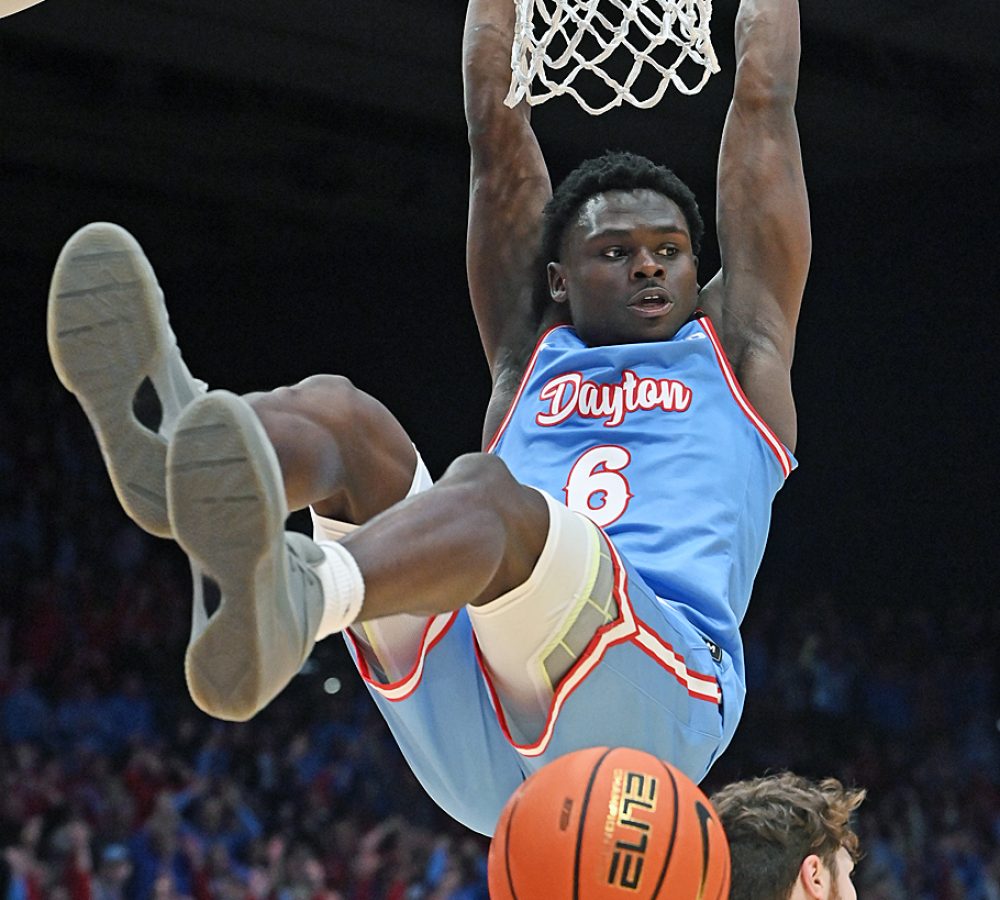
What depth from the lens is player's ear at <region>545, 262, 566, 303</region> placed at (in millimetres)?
3932

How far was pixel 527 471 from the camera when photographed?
3.57 metres

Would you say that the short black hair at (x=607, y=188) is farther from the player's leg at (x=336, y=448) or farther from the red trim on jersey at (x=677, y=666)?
the red trim on jersey at (x=677, y=666)

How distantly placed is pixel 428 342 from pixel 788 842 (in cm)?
952

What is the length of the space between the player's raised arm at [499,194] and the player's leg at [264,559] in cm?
129

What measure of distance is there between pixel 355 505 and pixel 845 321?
824cm

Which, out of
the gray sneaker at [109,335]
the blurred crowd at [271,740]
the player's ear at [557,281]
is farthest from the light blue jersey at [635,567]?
the blurred crowd at [271,740]

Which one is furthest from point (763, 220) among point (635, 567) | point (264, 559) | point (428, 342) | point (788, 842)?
point (428, 342)

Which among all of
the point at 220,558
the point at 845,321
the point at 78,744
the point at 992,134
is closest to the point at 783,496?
the point at 845,321

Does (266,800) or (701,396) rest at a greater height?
(701,396)

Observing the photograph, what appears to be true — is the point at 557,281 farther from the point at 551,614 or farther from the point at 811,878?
the point at 811,878

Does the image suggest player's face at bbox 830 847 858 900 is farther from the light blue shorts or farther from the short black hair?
the short black hair

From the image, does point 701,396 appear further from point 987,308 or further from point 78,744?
point 987,308

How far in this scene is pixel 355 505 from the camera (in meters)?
3.11

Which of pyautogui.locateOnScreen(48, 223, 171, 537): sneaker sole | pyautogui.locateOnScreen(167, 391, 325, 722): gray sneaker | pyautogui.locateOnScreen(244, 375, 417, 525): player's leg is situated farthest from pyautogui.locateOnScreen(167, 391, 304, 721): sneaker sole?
pyautogui.locateOnScreen(244, 375, 417, 525): player's leg
